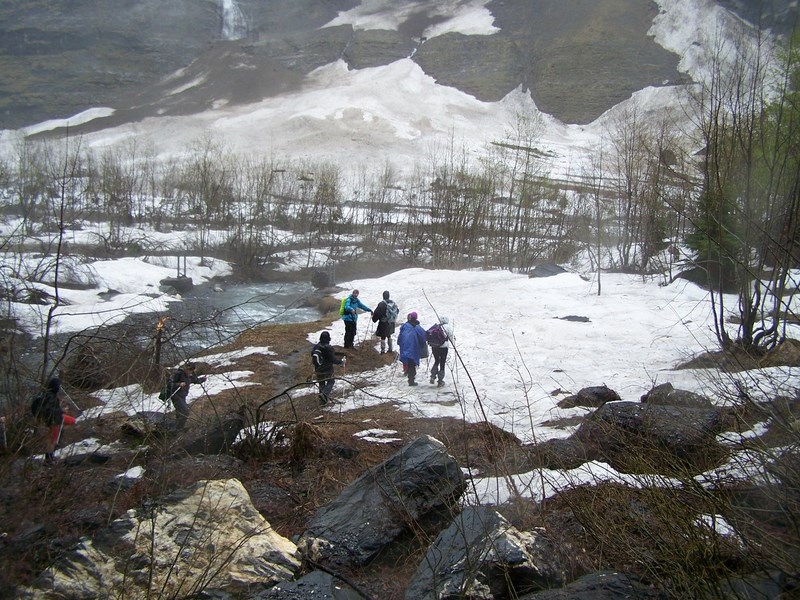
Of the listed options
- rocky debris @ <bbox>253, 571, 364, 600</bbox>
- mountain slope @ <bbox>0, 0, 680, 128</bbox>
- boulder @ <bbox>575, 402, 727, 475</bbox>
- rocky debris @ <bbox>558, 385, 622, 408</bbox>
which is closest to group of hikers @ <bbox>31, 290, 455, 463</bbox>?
boulder @ <bbox>575, 402, 727, 475</bbox>

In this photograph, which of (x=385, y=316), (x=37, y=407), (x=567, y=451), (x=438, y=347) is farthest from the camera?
(x=385, y=316)

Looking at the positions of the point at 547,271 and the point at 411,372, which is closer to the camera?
the point at 411,372

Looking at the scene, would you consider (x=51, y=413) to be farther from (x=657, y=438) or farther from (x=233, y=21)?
(x=233, y=21)

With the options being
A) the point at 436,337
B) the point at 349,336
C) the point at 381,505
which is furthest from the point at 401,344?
the point at 381,505

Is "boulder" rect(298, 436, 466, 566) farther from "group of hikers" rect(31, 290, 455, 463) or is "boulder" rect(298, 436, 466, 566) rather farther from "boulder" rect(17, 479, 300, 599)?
"group of hikers" rect(31, 290, 455, 463)

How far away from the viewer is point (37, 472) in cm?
414

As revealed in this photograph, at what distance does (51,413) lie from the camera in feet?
16.8

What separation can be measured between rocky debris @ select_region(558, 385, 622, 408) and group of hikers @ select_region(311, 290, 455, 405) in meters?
2.09

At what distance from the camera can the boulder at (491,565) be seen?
3510 mm

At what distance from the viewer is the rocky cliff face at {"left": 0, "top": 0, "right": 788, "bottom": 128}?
2445 inches

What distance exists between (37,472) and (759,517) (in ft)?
15.0

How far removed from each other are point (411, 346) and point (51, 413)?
6.76 m

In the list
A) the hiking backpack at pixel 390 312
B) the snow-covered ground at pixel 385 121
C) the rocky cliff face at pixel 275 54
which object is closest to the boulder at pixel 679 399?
the hiking backpack at pixel 390 312

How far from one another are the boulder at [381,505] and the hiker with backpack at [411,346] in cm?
603
